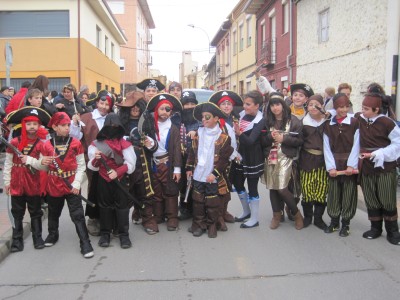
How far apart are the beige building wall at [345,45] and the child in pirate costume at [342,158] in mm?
5589

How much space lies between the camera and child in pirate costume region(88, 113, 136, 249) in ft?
16.3

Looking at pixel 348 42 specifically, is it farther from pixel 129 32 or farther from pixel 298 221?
pixel 129 32

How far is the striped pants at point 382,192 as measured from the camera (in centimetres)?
509

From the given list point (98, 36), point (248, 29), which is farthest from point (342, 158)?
point (248, 29)

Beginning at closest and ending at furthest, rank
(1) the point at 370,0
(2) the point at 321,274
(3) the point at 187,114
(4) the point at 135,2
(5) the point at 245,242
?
(2) the point at 321,274
(5) the point at 245,242
(3) the point at 187,114
(1) the point at 370,0
(4) the point at 135,2

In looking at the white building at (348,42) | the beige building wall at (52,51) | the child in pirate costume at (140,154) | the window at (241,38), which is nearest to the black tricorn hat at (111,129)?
the child in pirate costume at (140,154)

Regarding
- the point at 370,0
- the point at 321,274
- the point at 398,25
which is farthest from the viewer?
the point at 370,0

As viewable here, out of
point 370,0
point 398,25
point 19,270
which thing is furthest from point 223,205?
point 370,0

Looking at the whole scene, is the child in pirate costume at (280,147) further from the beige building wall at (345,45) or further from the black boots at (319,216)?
the beige building wall at (345,45)

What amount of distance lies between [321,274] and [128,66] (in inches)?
1658

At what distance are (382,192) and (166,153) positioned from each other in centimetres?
268

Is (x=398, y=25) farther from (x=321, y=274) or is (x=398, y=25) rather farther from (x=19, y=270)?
(x=19, y=270)

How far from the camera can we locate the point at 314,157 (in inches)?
218

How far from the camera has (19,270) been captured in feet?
14.4
